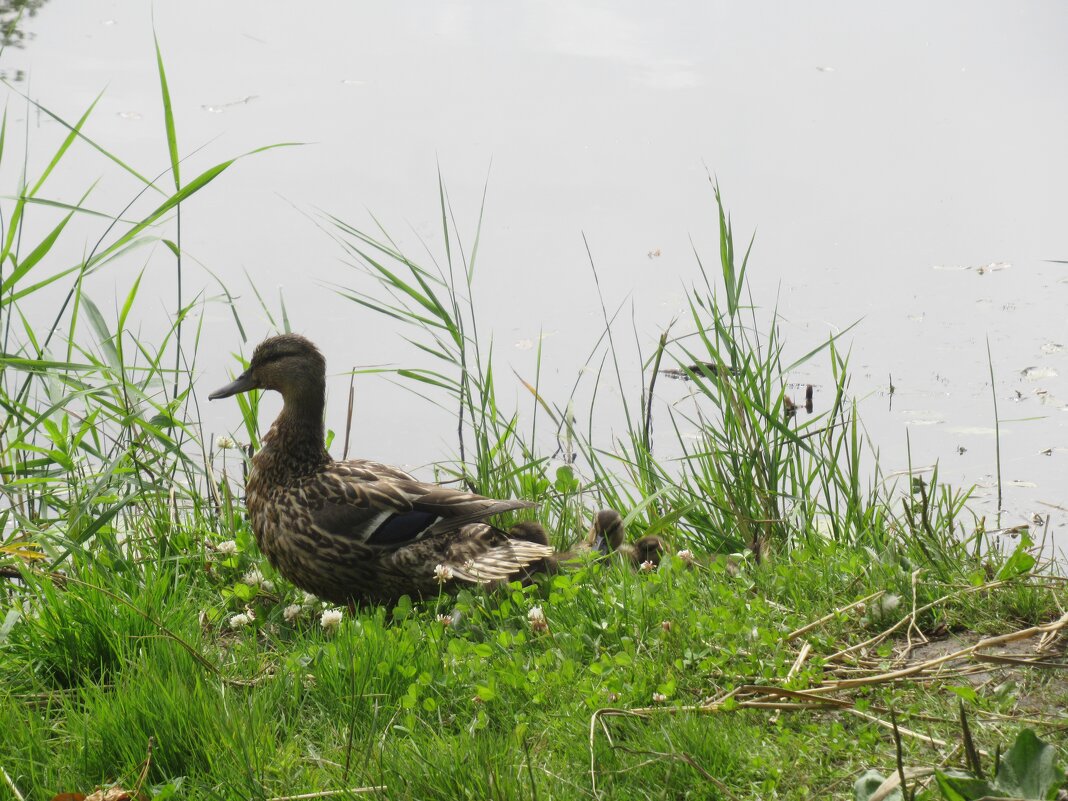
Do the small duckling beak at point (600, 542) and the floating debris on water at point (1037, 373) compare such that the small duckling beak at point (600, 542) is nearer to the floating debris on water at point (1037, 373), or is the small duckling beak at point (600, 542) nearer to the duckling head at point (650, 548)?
the duckling head at point (650, 548)

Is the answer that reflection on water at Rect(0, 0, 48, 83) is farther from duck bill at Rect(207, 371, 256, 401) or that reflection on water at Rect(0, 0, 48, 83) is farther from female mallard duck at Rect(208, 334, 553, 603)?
female mallard duck at Rect(208, 334, 553, 603)

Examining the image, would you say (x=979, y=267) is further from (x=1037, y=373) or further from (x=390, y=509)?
(x=390, y=509)

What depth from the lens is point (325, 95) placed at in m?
9.09

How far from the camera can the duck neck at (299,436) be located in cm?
448

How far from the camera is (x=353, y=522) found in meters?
4.24

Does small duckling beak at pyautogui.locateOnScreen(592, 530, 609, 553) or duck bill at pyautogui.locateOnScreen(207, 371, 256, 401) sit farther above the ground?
duck bill at pyautogui.locateOnScreen(207, 371, 256, 401)

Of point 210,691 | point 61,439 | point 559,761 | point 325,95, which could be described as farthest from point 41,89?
point 559,761

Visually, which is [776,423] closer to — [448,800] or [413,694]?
[413,694]

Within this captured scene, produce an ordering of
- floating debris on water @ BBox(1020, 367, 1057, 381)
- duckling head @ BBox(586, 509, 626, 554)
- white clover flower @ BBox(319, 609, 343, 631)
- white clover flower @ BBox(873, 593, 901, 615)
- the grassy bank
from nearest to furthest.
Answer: the grassy bank
white clover flower @ BBox(873, 593, 901, 615)
white clover flower @ BBox(319, 609, 343, 631)
duckling head @ BBox(586, 509, 626, 554)
floating debris on water @ BBox(1020, 367, 1057, 381)

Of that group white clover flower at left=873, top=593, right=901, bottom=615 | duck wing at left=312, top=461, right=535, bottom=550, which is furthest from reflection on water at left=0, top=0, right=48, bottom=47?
white clover flower at left=873, top=593, right=901, bottom=615

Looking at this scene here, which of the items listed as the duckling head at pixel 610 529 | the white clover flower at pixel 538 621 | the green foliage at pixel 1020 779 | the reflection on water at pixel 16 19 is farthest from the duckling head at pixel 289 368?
the reflection on water at pixel 16 19

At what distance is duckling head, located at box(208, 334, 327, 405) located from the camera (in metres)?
4.59

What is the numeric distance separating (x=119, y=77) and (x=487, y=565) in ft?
22.5

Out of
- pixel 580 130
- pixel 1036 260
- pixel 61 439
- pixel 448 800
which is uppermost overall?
pixel 580 130
